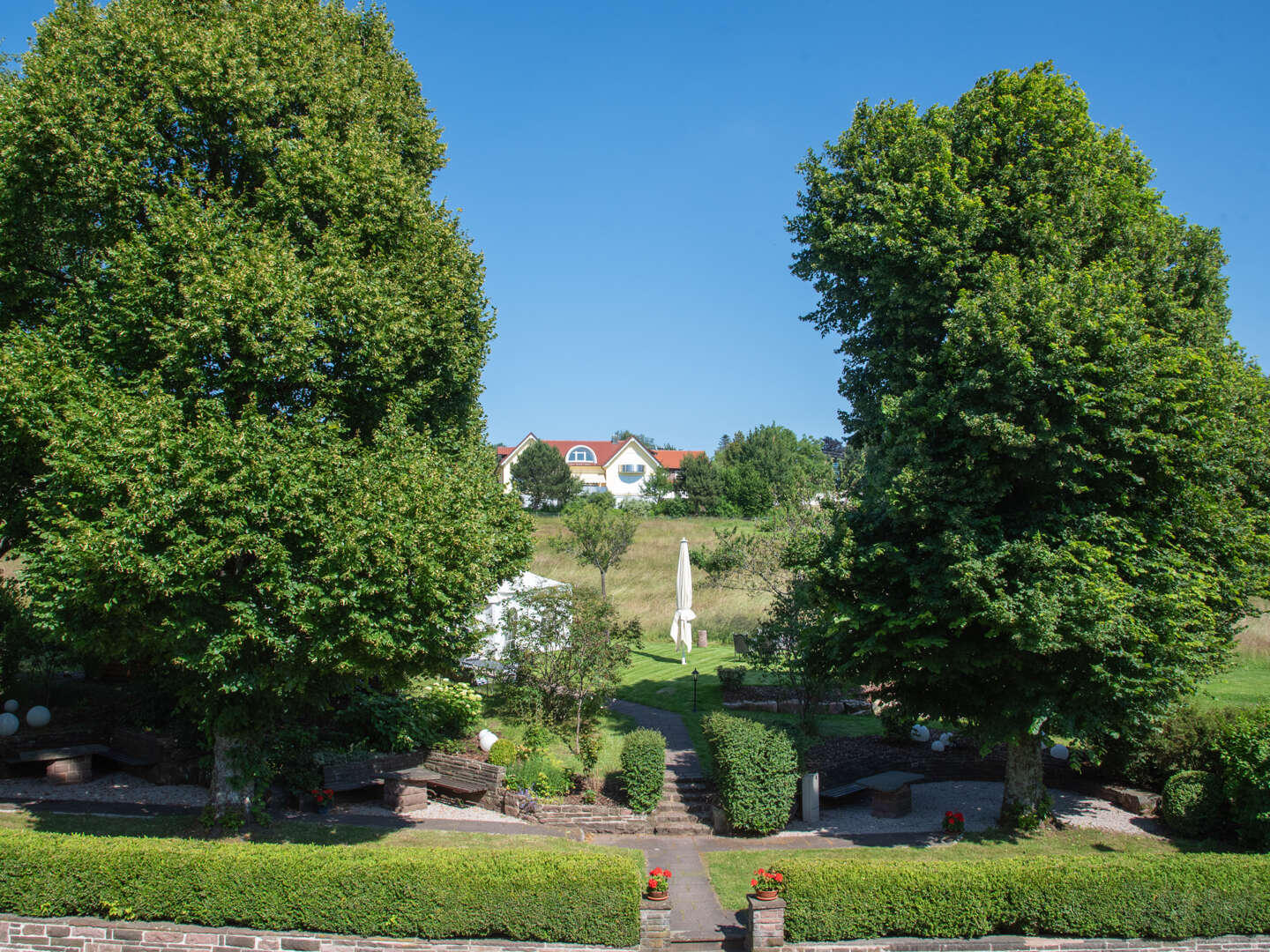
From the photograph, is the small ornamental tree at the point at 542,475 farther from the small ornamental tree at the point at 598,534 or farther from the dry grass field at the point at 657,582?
the small ornamental tree at the point at 598,534

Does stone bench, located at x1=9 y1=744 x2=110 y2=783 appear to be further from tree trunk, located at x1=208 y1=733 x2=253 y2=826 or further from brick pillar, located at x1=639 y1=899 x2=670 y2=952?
brick pillar, located at x1=639 y1=899 x2=670 y2=952

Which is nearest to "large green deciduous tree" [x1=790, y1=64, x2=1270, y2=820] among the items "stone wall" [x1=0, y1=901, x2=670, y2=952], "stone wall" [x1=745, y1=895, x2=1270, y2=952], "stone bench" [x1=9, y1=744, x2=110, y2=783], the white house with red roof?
"stone wall" [x1=745, y1=895, x2=1270, y2=952]

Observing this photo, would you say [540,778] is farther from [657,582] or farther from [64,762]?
[657,582]

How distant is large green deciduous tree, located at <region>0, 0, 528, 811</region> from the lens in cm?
1062

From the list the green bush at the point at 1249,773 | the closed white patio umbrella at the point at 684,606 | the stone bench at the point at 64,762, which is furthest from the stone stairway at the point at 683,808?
the stone bench at the point at 64,762

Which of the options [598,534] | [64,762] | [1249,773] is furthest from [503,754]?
[598,534]

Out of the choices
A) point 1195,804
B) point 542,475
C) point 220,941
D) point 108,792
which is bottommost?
point 220,941

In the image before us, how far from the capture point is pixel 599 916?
9.48 m

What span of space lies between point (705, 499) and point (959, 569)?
2213 inches

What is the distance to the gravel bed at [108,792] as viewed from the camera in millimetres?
14469

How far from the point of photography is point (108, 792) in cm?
1491

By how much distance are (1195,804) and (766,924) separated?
29.1 feet

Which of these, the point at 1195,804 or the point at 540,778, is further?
the point at 540,778

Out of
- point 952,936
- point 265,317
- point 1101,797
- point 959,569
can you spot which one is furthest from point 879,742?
point 265,317
